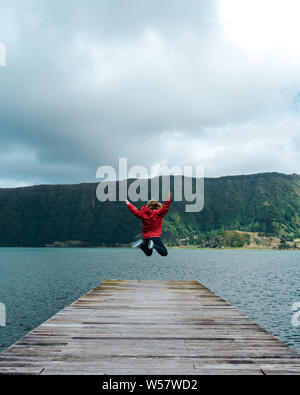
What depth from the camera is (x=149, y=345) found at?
750cm

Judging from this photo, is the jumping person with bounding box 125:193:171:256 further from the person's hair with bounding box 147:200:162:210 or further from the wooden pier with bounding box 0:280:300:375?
the wooden pier with bounding box 0:280:300:375

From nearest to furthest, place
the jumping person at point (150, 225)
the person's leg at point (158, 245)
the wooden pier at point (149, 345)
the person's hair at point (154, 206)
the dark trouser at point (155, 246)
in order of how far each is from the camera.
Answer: the wooden pier at point (149, 345) → the jumping person at point (150, 225) → the dark trouser at point (155, 246) → the person's leg at point (158, 245) → the person's hair at point (154, 206)

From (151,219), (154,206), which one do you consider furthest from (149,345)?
(154,206)

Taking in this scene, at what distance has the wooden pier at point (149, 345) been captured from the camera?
613 cm

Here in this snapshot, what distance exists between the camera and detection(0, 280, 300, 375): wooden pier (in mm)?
6129

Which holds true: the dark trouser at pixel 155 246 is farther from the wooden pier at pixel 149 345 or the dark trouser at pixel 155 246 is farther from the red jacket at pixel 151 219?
the wooden pier at pixel 149 345

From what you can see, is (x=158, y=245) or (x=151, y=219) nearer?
(x=151, y=219)

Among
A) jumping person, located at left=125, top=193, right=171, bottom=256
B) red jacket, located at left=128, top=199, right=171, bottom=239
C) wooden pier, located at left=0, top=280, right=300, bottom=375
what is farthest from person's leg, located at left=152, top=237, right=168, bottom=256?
wooden pier, located at left=0, top=280, right=300, bottom=375

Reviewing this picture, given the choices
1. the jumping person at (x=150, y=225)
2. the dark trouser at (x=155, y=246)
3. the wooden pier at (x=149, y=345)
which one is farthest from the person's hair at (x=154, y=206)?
the wooden pier at (x=149, y=345)

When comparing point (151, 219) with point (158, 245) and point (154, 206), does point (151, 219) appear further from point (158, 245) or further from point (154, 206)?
point (158, 245)

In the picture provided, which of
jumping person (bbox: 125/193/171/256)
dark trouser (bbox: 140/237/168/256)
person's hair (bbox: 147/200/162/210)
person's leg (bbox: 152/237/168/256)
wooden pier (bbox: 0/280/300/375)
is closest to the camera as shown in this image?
wooden pier (bbox: 0/280/300/375)

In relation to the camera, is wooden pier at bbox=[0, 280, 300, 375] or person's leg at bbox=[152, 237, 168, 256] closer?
wooden pier at bbox=[0, 280, 300, 375]
